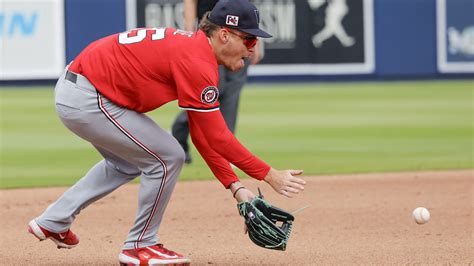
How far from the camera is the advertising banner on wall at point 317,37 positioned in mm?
17781

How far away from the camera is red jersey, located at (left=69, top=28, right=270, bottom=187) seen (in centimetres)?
478

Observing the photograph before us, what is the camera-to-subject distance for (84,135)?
5188 mm

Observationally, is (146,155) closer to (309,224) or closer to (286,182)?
(286,182)

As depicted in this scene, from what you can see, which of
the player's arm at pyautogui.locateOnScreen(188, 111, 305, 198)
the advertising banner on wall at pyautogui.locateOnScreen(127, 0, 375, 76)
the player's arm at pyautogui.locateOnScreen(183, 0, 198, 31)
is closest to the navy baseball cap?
the player's arm at pyautogui.locateOnScreen(188, 111, 305, 198)

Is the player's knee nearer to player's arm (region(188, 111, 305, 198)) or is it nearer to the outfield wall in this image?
player's arm (region(188, 111, 305, 198))

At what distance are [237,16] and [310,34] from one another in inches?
522

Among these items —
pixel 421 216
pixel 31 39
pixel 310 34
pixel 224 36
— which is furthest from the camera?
pixel 310 34

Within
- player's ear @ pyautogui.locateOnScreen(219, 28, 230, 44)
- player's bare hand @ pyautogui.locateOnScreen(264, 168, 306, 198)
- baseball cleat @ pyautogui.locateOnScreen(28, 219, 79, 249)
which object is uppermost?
player's ear @ pyautogui.locateOnScreen(219, 28, 230, 44)

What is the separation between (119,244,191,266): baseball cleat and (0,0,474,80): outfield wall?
1198cm

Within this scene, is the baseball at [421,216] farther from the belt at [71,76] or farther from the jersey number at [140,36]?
the belt at [71,76]

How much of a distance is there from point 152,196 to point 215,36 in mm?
836

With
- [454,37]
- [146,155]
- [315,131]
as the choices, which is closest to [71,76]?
[146,155]

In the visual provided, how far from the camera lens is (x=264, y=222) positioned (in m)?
5.01

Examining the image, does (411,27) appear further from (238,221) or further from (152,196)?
(152,196)
